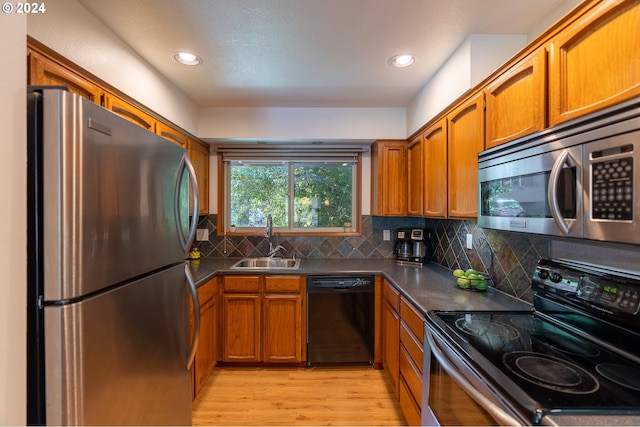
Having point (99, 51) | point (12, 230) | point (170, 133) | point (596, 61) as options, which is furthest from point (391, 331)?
point (99, 51)

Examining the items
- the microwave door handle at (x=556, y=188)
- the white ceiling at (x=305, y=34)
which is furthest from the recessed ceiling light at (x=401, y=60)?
the microwave door handle at (x=556, y=188)

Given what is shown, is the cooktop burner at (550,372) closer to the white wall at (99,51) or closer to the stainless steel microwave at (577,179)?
the stainless steel microwave at (577,179)

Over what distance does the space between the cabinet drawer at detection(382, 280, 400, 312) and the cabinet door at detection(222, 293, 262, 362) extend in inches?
43.4

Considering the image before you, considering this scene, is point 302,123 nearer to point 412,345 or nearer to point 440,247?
point 440,247

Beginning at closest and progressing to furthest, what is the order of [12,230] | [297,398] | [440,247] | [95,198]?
[12,230] < [95,198] < [297,398] < [440,247]

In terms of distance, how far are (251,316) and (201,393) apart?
65cm

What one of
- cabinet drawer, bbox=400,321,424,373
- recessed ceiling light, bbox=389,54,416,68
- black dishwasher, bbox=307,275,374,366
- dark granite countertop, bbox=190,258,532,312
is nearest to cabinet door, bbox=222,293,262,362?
dark granite countertop, bbox=190,258,532,312

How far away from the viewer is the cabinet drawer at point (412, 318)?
1588mm

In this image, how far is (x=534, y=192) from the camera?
3.80ft

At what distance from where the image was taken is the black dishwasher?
2.49 metres

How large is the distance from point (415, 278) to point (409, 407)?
852 millimetres

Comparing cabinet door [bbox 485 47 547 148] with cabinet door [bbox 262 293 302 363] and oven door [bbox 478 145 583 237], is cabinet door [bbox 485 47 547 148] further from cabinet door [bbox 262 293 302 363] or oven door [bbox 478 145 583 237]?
cabinet door [bbox 262 293 302 363]

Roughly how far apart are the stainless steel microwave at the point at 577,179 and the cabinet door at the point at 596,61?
0.07 metres

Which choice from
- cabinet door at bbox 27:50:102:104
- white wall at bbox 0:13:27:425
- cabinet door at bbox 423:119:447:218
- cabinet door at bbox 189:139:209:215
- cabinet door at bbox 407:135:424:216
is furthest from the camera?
cabinet door at bbox 189:139:209:215
